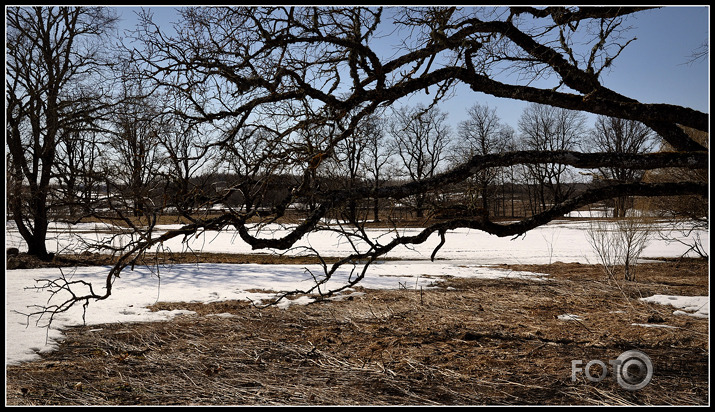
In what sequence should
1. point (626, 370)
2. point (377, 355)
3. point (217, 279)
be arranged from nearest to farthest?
point (626, 370), point (377, 355), point (217, 279)

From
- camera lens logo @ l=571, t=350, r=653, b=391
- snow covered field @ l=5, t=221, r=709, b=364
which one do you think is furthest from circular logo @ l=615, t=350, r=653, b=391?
snow covered field @ l=5, t=221, r=709, b=364

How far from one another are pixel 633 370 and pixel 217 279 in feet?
27.9

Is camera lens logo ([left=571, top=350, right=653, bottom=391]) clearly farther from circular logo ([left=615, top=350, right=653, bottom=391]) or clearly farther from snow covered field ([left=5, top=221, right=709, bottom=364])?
snow covered field ([left=5, top=221, right=709, bottom=364])

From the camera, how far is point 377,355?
5.21 meters

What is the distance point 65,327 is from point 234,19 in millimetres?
4730

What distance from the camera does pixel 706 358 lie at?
4.81 metres

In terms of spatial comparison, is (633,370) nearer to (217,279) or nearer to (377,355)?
(377,355)

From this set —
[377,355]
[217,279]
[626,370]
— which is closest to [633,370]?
A: [626,370]

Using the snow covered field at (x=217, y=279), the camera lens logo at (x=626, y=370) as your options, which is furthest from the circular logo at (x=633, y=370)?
the snow covered field at (x=217, y=279)

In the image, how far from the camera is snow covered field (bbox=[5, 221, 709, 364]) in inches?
255

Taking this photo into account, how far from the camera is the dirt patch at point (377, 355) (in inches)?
159

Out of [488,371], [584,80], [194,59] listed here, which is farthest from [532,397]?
[194,59]

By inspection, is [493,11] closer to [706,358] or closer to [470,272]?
[706,358]

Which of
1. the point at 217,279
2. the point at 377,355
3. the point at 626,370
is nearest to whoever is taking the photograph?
the point at 626,370
